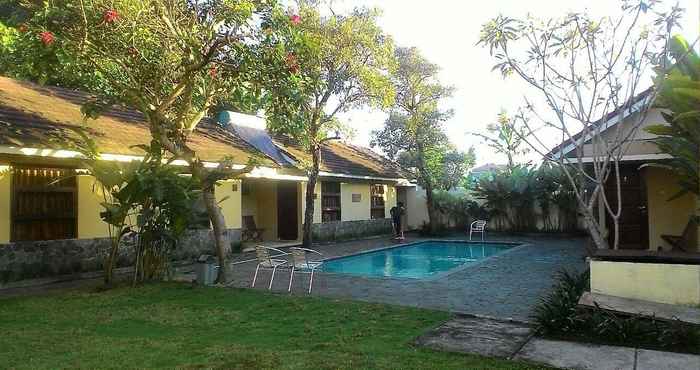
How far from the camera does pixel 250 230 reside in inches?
768

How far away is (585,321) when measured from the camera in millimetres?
5980

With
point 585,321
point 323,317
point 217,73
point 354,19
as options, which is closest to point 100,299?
point 323,317

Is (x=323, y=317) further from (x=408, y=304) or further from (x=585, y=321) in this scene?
(x=585, y=321)

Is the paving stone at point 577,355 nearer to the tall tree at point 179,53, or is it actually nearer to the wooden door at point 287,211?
the tall tree at point 179,53

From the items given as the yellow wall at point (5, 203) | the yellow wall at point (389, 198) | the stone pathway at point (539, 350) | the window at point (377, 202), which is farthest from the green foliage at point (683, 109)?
the yellow wall at point (389, 198)

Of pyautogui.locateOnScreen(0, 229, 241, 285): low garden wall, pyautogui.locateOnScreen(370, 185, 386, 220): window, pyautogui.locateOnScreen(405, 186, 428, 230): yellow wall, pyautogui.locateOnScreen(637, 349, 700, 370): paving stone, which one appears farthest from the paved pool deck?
pyautogui.locateOnScreen(405, 186, 428, 230): yellow wall

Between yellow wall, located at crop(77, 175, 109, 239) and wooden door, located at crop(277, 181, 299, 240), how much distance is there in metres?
8.64

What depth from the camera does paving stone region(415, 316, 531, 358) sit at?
17.8 ft

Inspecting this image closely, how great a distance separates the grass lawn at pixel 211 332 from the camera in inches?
196

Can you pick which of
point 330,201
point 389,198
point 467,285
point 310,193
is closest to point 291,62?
point 467,285

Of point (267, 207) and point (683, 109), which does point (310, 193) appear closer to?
point (267, 207)

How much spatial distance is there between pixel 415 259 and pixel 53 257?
10444 millimetres

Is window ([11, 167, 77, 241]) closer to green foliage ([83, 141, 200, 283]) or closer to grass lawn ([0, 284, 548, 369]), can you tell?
green foliage ([83, 141, 200, 283])

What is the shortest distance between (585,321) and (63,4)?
914 cm
